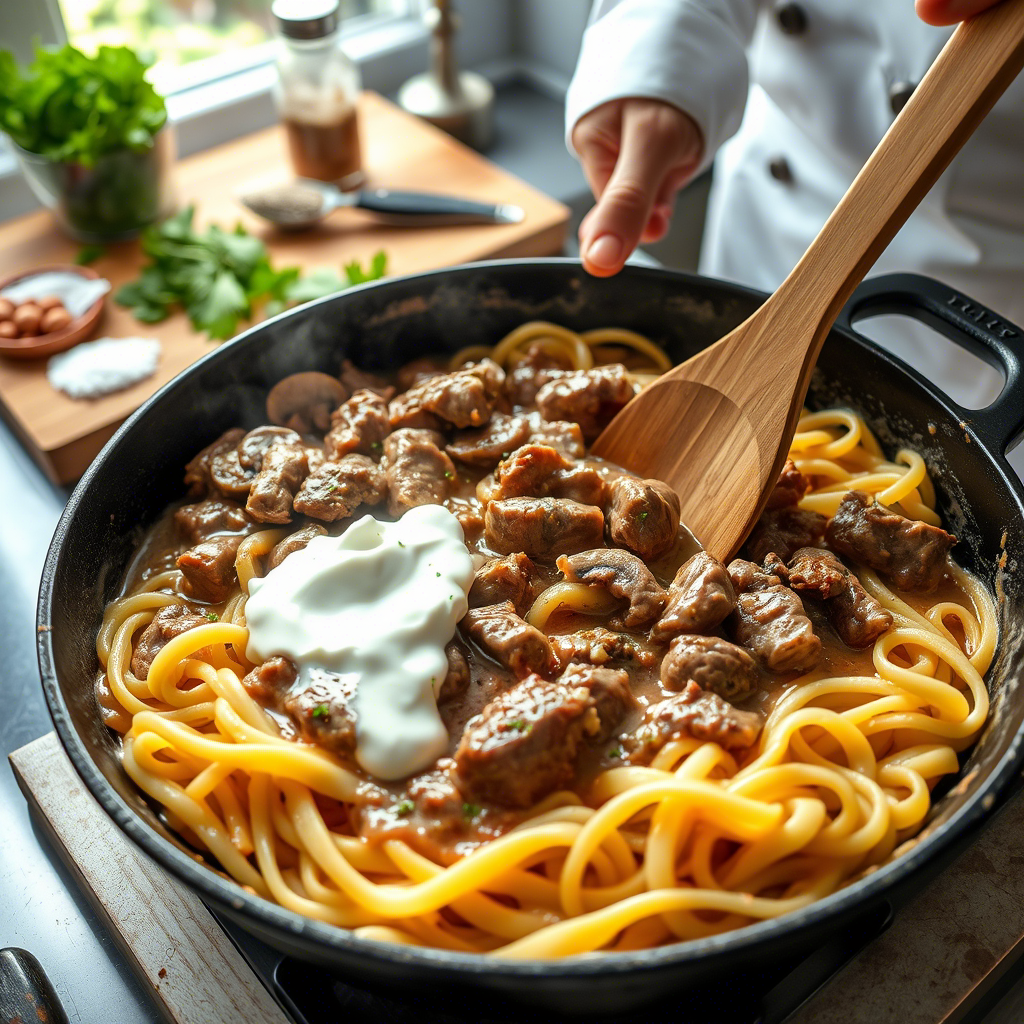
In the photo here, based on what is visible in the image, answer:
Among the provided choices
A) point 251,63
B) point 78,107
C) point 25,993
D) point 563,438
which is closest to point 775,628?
point 563,438

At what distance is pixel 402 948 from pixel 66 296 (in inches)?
158

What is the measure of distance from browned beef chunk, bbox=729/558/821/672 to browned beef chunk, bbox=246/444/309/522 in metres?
1.53

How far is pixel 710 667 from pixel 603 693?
1.04 ft

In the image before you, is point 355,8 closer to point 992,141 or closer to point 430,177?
point 430,177

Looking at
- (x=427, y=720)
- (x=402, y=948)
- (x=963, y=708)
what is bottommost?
(x=963, y=708)

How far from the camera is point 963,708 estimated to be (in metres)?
2.84

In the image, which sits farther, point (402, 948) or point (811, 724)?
point (811, 724)

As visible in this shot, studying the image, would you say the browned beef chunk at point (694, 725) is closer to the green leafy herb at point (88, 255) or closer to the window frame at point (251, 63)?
the green leafy herb at point (88, 255)

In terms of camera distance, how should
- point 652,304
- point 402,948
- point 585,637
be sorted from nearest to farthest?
point 402,948, point 585,637, point 652,304

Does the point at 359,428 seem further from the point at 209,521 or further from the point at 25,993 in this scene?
the point at 25,993

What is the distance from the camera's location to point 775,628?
2.95 metres

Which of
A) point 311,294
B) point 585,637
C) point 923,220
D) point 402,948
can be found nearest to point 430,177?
point 311,294

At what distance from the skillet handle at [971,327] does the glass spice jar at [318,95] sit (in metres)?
→ 3.27

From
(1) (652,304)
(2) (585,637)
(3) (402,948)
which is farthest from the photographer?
(1) (652,304)
